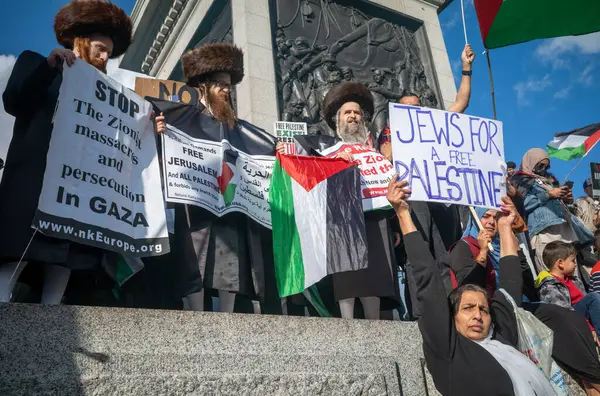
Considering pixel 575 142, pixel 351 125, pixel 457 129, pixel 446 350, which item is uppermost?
pixel 575 142

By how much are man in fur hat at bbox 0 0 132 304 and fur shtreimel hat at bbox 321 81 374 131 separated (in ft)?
8.78

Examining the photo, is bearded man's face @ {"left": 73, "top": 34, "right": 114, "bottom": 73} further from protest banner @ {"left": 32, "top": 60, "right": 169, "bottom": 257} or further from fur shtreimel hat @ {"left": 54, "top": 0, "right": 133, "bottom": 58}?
protest banner @ {"left": 32, "top": 60, "right": 169, "bottom": 257}

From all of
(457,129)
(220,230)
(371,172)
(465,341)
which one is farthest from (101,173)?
(457,129)

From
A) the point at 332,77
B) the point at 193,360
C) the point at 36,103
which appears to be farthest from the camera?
the point at 332,77

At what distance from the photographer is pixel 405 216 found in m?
3.99

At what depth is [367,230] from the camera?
4926 mm

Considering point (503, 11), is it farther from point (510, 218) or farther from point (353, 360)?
point (353, 360)

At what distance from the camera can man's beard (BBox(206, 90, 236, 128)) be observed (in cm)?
499

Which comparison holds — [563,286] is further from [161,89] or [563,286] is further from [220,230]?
[161,89]

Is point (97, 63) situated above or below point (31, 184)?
above

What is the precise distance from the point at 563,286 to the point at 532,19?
4074 millimetres

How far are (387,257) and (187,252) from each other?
5.14ft

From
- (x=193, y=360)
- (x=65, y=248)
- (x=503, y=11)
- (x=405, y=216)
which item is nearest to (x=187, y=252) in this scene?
(x=65, y=248)

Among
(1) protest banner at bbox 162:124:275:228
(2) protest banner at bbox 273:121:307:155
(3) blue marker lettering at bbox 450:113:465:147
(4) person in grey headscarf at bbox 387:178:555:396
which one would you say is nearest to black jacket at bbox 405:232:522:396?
(4) person in grey headscarf at bbox 387:178:555:396
